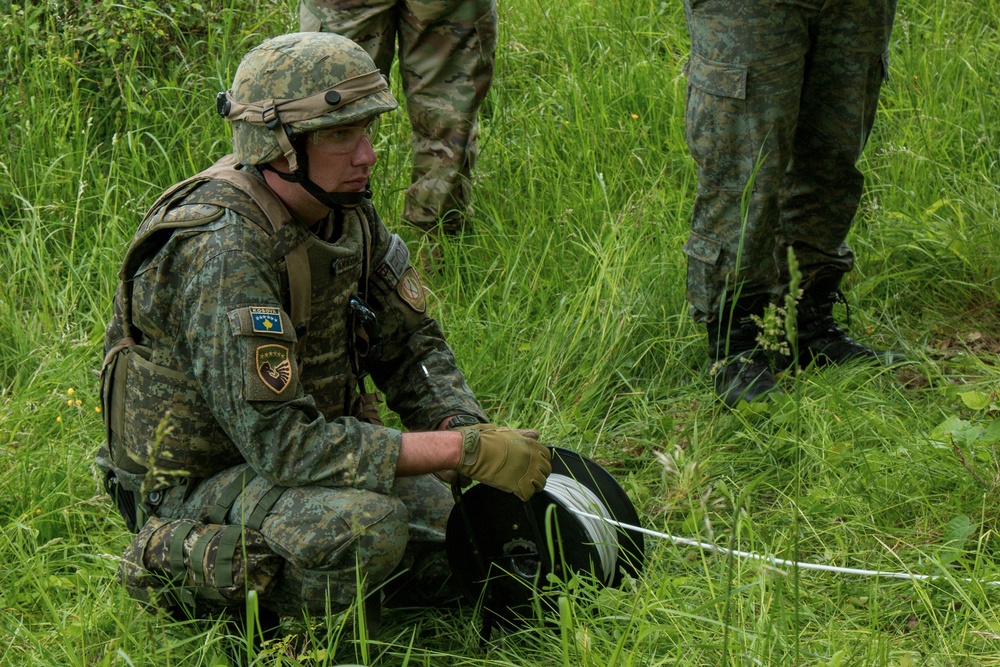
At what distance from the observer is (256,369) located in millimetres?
2703

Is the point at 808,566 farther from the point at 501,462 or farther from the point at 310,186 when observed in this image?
the point at 310,186

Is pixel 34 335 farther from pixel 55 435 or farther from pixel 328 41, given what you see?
pixel 328 41

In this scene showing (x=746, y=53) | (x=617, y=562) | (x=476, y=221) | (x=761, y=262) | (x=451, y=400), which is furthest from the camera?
(x=476, y=221)

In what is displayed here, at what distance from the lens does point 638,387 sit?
4156 mm

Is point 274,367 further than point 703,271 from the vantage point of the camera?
No

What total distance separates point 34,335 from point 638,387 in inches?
94.9

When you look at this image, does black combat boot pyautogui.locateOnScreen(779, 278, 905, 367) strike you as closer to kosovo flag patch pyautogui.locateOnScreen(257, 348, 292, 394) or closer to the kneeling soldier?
the kneeling soldier

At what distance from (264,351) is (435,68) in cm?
241

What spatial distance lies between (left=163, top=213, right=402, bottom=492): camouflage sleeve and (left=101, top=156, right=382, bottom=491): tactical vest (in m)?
0.07

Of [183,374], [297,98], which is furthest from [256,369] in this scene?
[297,98]

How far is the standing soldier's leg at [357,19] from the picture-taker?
4582 mm

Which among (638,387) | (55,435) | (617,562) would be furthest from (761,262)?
(55,435)

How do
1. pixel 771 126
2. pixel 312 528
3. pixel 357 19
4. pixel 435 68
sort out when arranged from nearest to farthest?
pixel 312 528, pixel 771 126, pixel 357 19, pixel 435 68

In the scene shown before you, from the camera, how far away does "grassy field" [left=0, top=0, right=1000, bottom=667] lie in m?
2.81
